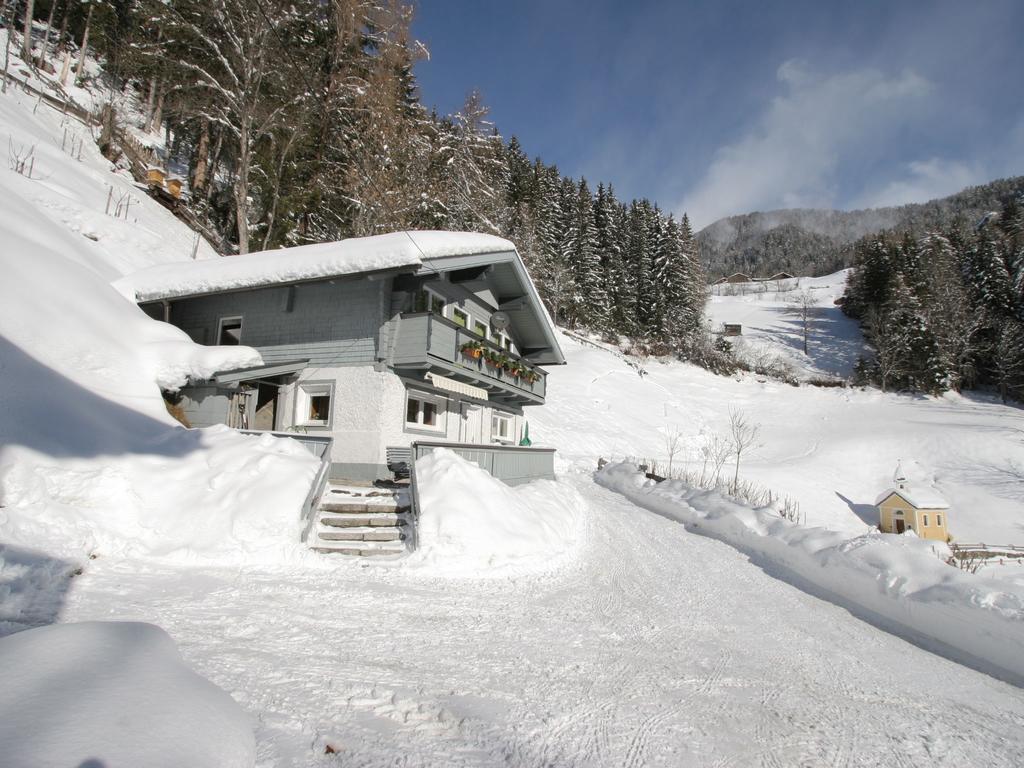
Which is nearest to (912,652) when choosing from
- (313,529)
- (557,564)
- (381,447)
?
(557,564)

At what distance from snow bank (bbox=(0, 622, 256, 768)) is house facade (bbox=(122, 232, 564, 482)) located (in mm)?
9560

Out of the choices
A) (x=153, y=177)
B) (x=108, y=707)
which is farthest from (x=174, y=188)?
(x=108, y=707)

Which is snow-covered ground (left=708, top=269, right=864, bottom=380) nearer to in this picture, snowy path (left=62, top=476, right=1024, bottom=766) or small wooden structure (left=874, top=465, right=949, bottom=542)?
small wooden structure (left=874, top=465, right=949, bottom=542)

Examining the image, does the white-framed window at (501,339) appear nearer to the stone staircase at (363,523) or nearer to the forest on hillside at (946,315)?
the stone staircase at (363,523)

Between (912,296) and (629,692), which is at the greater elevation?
(912,296)

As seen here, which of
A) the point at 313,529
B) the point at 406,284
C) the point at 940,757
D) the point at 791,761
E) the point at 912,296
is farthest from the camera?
the point at 912,296

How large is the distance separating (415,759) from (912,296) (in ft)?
194

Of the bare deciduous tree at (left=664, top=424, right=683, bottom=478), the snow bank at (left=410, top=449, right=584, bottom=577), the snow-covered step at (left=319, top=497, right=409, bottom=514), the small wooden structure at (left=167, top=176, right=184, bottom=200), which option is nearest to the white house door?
the snow bank at (left=410, top=449, right=584, bottom=577)

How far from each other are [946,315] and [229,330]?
59.9 m

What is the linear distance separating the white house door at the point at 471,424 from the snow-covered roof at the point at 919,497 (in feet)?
73.7

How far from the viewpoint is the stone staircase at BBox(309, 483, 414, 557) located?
823cm

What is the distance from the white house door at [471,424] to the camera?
17056mm

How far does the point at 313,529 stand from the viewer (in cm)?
850

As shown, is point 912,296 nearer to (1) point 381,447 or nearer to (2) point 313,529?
(1) point 381,447
